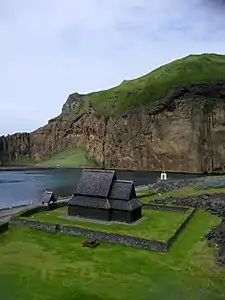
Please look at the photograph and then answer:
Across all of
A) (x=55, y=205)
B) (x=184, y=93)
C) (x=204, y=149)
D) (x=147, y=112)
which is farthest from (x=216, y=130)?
(x=55, y=205)

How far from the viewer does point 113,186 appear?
155 feet

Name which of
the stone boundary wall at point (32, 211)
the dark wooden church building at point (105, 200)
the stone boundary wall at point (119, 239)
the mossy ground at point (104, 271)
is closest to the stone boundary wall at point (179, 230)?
the mossy ground at point (104, 271)

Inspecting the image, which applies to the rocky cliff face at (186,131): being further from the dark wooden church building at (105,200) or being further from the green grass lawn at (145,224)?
the dark wooden church building at (105,200)

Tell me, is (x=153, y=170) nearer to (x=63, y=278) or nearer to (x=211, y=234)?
(x=211, y=234)

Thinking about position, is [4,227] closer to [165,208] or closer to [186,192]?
[165,208]

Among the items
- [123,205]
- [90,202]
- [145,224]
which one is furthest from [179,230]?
[90,202]

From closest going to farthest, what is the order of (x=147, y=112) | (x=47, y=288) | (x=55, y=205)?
(x=47, y=288) < (x=55, y=205) < (x=147, y=112)

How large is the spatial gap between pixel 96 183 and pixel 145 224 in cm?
855

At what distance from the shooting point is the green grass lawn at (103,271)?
84.7 feet

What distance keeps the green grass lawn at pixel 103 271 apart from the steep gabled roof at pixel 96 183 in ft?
26.3

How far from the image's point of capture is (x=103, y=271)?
30031 millimetres

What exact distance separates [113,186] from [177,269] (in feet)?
60.2

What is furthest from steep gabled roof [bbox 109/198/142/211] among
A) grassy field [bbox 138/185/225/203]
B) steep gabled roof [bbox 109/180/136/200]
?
grassy field [bbox 138/185/225/203]

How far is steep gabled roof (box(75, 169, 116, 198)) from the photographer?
153ft
